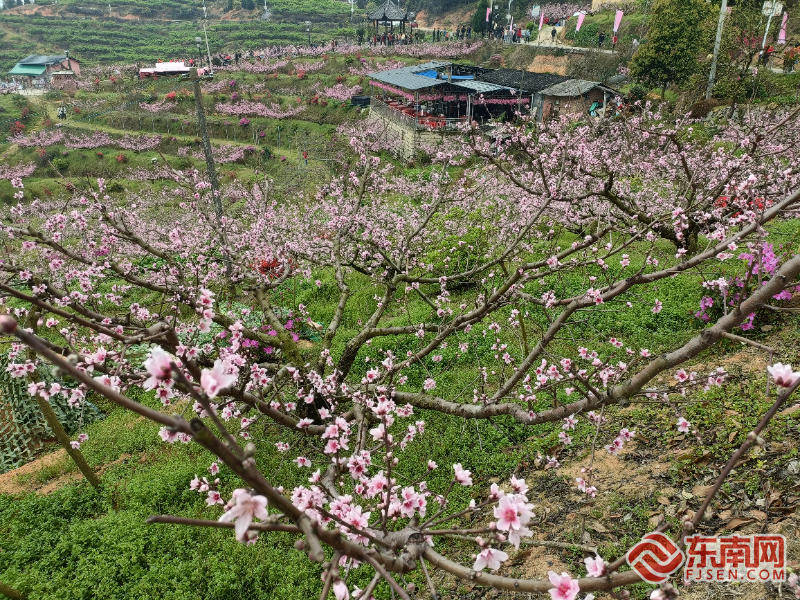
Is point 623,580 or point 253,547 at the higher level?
point 623,580

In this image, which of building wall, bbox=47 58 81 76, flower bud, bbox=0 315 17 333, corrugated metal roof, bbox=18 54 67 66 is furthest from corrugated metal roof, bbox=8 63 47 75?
flower bud, bbox=0 315 17 333

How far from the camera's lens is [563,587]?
6.74 feet

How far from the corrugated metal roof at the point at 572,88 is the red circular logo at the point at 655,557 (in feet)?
117

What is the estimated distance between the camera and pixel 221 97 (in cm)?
5191

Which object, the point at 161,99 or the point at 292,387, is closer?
the point at 292,387

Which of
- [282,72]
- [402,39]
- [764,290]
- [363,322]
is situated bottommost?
[363,322]

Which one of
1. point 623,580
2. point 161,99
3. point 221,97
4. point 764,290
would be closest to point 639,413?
point 764,290

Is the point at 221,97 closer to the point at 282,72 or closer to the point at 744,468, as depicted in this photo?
the point at 282,72

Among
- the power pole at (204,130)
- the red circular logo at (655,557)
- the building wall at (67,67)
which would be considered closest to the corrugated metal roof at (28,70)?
the building wall at (67,67)

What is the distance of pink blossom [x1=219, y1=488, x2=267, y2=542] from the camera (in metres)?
1.56

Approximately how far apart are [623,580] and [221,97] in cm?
6025

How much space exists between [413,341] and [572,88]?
29.9 meters

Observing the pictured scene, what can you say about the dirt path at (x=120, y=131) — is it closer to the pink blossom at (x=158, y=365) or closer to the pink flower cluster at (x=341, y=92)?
the pink flower cluster at (x=341, y=92)

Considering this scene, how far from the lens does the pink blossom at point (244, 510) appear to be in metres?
1.56
